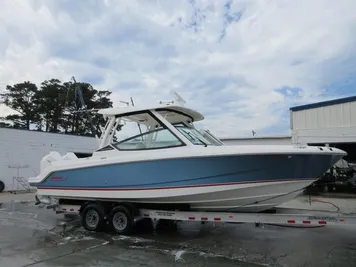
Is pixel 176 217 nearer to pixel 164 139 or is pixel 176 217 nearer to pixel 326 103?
pixel 164 139

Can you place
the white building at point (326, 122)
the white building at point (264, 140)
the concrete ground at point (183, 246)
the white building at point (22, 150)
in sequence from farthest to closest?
the white building at point (264, 140)
the white building at point (22, 150)
the white building at point (326, 122)
the concrete ground at point (183, 246)

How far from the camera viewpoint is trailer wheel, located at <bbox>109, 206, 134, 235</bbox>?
7.66 metres

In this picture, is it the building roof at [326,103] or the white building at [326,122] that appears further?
the building roof at [326,103]

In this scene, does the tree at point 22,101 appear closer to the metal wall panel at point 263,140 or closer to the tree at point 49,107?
the tree at point 49,107

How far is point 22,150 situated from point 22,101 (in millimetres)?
28037

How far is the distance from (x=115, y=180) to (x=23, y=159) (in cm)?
1491

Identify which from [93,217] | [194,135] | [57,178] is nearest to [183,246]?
[194,135]

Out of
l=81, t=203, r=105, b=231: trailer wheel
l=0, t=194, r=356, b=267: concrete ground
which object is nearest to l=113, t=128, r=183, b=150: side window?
l=81, t=203, r=105, b=231: trailer wheel

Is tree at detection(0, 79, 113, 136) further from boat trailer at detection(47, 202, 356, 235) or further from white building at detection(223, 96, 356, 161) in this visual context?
boat trailer at detection(47, 202, 356, 235)

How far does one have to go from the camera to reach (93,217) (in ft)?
27.0

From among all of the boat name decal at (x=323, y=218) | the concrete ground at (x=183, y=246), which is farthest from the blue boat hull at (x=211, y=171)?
the concrete ground at (x=183, y=246)

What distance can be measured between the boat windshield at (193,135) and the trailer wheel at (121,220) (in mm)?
2039

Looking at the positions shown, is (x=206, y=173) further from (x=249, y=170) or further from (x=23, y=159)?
(x=23, y=159)

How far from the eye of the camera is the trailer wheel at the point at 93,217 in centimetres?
805
